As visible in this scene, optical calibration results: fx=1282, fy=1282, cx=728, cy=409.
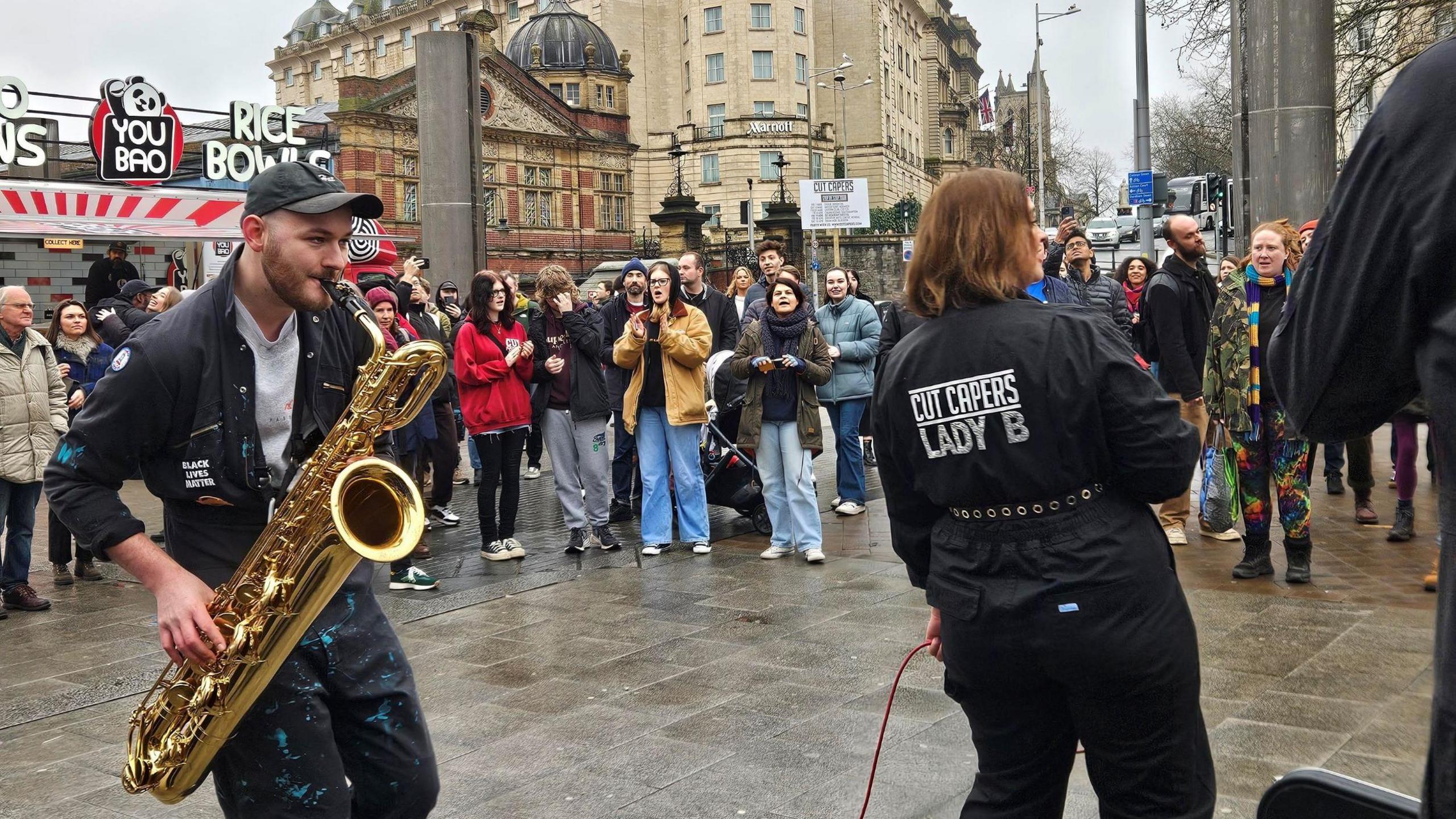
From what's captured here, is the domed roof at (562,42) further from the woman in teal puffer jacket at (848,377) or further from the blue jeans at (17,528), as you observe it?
the blue jeans at (17,528)

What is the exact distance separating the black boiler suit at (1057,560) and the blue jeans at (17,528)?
282 inches

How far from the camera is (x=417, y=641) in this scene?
→ 6789 millimetres

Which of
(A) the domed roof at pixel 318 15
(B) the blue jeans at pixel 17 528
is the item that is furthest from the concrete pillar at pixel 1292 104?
(A) the domed roof at pixel 318 15

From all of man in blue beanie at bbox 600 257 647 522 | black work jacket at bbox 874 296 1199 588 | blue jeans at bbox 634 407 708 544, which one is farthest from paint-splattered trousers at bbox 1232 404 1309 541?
black work jacket at bbox 874 296 1199 588

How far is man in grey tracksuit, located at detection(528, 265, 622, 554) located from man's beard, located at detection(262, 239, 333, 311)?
626 cm

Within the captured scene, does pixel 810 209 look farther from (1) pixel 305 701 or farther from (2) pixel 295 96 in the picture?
(2) pixel 295 96

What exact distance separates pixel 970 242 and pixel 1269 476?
5400 mm

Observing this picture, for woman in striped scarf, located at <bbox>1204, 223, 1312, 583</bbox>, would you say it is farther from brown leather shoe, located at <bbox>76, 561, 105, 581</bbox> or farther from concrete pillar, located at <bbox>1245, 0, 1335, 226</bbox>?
brown leather shoe, located at <bbox>76, 561, 105, 581</bbox>

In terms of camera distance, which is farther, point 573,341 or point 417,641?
point 573,341

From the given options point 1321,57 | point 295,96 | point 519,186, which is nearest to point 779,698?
point 1321,57

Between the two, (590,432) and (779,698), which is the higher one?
(590,432)

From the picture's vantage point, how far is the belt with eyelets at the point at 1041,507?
2.80 m

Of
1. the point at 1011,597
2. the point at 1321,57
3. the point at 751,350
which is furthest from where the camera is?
the point at 1321,57

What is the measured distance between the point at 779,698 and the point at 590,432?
4.42 metres
